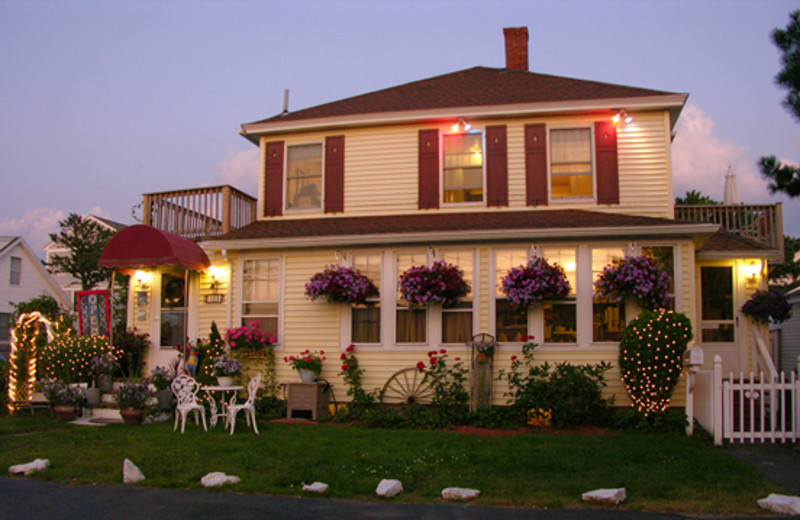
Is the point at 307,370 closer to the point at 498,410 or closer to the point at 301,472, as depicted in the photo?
the point at 498,410

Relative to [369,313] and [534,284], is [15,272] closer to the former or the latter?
[369,313]

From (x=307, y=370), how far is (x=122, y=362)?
3988 mm

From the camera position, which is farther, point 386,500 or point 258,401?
point 258,401

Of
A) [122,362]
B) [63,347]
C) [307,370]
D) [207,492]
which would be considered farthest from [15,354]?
[207,492]

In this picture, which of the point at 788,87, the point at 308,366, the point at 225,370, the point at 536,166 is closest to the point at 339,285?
the point at 308,366

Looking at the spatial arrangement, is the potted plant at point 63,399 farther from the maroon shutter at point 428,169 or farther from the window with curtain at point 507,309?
the window with curtain at point 507,309

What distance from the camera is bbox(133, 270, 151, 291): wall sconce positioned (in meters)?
13.4

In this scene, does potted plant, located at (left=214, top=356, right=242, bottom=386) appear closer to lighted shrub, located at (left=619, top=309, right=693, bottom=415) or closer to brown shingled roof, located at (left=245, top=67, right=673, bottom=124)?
brown shingled roof, located at (left=245, top=67, right=673, bottom=124)

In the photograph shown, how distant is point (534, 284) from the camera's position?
1080 centimetres

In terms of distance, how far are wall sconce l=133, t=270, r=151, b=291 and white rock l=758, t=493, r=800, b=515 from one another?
36.8ft

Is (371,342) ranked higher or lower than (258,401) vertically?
higher

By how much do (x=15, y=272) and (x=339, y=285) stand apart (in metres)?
21.5

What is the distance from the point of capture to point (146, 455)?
8.16m

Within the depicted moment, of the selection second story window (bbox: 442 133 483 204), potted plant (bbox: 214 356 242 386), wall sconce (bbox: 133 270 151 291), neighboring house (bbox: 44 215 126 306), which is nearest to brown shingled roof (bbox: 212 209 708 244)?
second story window (bbox: 442 133 483 204)
